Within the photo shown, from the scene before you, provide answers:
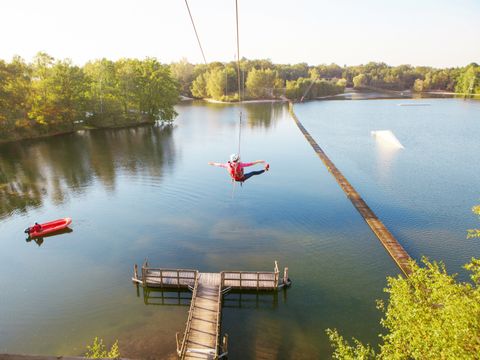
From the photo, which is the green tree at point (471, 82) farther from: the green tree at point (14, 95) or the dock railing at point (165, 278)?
the green tree at point (14, 95)

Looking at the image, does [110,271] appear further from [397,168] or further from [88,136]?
[88,136]

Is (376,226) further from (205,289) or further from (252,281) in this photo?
(205,289)

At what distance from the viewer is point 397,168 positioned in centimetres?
5481

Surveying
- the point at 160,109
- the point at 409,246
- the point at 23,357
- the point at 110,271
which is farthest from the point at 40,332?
the point at 160,109

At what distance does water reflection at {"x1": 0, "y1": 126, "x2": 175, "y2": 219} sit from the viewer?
142 ft

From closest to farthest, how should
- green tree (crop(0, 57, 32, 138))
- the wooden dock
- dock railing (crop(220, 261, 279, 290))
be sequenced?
dock railing (crop(220, 261, 279, 290)) → the wooden dock → green tree (crop(0, 57, 32, 138))

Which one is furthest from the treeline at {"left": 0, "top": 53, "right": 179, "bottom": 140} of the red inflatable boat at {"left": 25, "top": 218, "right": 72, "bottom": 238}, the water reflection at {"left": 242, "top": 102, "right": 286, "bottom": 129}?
the red inflatable boat at {"left": 25, "top": 218, "right": 72, "bottom": 238}

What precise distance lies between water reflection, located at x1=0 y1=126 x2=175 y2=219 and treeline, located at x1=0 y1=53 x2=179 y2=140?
496cm

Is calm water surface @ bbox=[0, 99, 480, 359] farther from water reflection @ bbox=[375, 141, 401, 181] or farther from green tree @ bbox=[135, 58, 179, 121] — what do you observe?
green tree @ bbox=[135, 58, 179, 121]

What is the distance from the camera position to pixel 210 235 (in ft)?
107

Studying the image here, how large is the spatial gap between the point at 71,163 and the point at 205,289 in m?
45.9

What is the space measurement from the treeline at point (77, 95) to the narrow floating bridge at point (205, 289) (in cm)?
6575

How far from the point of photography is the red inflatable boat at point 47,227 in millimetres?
32438

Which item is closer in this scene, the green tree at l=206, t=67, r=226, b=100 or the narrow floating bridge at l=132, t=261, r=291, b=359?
the narrow floating bridge at l=132, t=261, r=291, b=359
